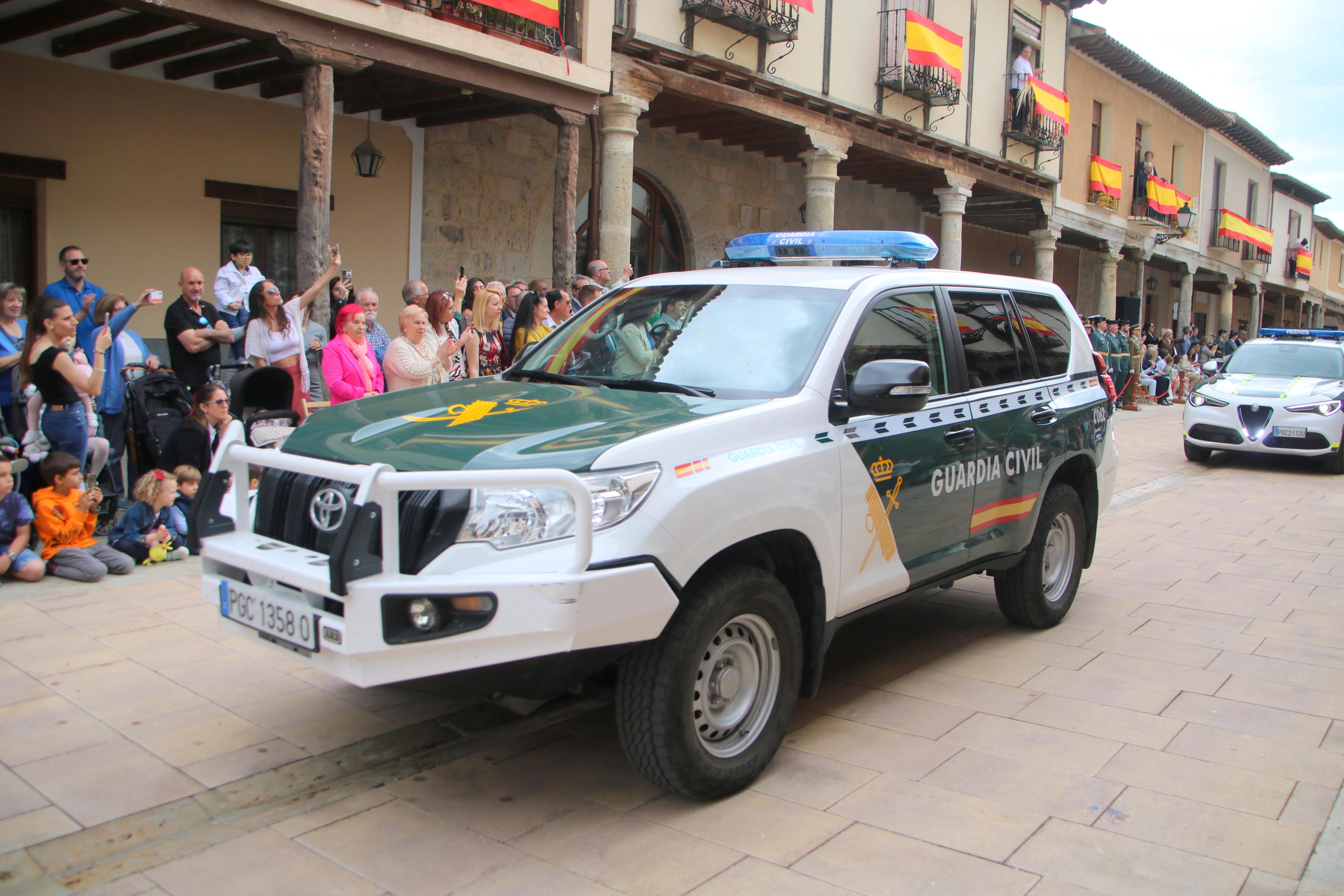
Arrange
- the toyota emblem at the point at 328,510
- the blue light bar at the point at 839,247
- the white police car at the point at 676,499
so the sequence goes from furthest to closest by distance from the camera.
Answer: the blue light bar at the point at 839,247, the toyota emblem at the point at 328,510, the white police car at the point at 676,499

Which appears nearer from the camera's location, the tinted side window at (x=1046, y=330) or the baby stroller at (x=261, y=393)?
the tinted side window at (x=1046, y=330)

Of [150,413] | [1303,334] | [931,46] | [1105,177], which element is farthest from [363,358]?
[1105,177]

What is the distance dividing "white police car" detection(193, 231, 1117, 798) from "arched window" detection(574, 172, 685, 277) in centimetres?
1184

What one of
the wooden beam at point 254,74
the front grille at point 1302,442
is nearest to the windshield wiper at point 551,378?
the wooden beam at point 254,74

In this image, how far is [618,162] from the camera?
1305 cm

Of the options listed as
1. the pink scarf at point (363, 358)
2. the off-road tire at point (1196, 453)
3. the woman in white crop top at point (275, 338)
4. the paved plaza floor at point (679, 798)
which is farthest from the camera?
the off-road tire at point (1196, 453)

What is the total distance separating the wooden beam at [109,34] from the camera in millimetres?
9289

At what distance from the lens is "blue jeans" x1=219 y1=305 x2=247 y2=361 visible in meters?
8.45

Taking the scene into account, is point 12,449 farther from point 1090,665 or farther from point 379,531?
point 1090,665

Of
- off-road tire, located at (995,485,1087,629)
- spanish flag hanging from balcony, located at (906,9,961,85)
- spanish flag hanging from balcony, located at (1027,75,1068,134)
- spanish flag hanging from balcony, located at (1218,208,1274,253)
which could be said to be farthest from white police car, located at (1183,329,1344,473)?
spanish flag hanging from balcony, located at (1218,208,1274,253)

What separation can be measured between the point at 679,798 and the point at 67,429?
5178mm

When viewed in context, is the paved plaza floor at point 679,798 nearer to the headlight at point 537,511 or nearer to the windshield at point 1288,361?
the headlight at point 537,511

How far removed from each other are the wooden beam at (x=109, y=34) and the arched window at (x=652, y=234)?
749 cm

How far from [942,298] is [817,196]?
11.8 meters
